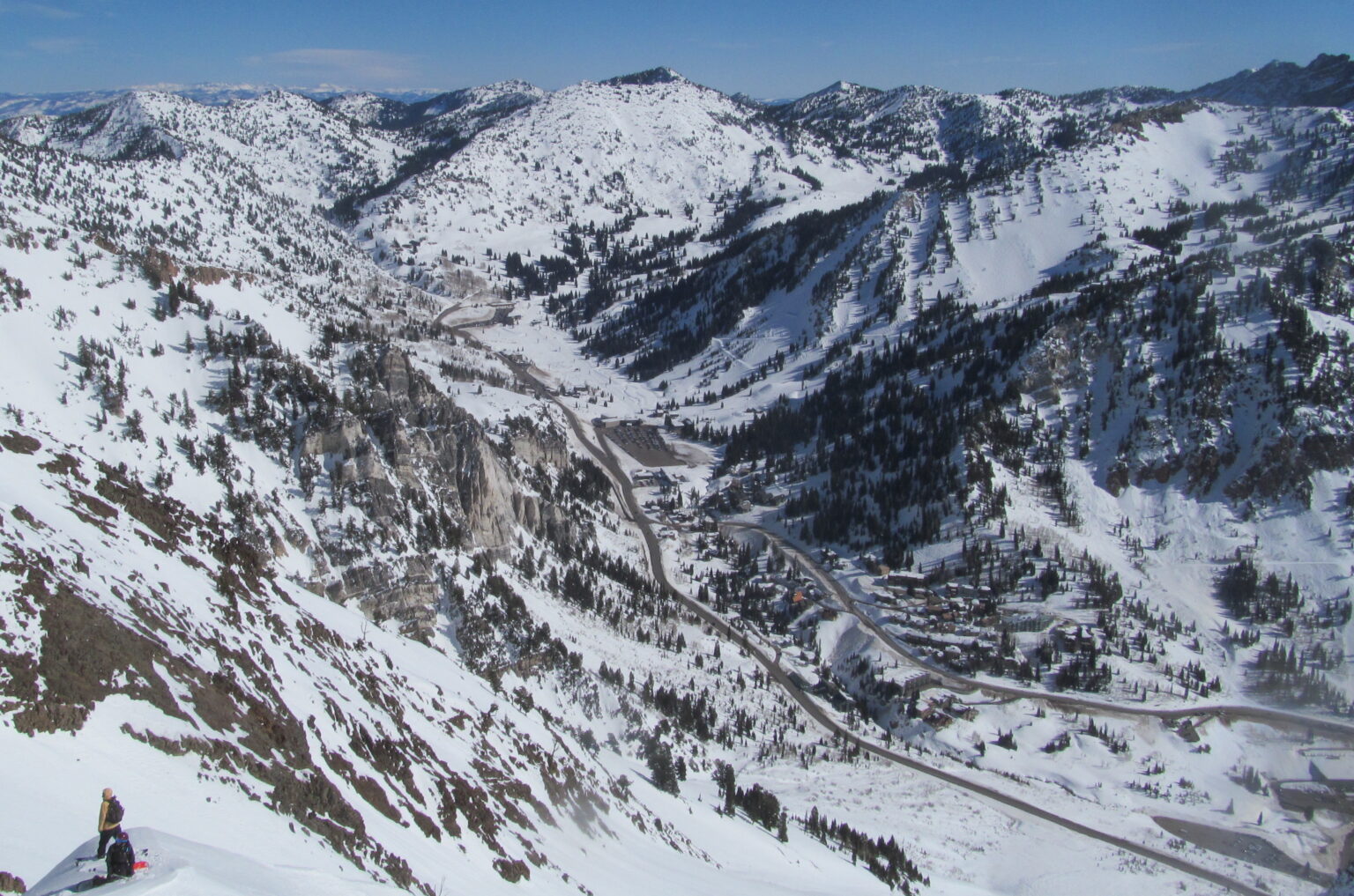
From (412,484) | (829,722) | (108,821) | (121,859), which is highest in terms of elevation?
(412,484)

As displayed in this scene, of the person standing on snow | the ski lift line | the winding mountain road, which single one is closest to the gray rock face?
the winding mountain road

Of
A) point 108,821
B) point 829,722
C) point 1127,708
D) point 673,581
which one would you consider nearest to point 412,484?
point 673,581

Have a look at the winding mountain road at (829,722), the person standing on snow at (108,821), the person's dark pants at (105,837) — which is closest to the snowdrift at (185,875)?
the person's dark pants at (105,837)

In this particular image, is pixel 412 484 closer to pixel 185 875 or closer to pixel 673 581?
pixel 673 581

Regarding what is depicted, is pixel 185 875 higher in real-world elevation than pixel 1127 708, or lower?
higher

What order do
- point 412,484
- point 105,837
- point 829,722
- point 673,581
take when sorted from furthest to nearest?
point 673,581
point 829,722
point 412,484
point 105,837

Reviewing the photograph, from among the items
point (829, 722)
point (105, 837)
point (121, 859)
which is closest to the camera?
point (121, 859)

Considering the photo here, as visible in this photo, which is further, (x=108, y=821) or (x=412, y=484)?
(x=412, y=484)

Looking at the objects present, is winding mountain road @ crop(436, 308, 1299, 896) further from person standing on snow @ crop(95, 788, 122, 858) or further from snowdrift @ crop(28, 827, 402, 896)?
person standing on snow @ crop(95, 788, 122, 858)
